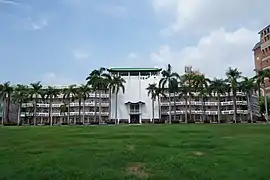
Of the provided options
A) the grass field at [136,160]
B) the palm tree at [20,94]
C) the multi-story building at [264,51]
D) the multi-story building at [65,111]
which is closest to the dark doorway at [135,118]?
the multi-story building at [65,111]

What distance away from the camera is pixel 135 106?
122 metres

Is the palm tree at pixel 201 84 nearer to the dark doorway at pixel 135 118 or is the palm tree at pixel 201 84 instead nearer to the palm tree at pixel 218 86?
the palm tree at pixel 218 86

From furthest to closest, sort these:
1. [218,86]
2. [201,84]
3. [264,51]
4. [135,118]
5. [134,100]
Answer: [264,51], [135,118], [134,100], [201,84], [218,86]

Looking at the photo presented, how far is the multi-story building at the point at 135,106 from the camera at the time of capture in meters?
122

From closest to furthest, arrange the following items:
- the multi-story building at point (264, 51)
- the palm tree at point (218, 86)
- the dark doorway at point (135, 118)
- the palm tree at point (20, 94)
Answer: the palm tree at point (218, 86)
the palm tree at point (20, 94)
the multi-story building at point (264, 51)
the dark doorway at point (135, 118)

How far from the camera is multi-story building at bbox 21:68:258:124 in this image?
122 meters

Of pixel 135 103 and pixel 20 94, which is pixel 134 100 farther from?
pixel 20 94

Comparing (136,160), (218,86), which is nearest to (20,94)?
(218,86)

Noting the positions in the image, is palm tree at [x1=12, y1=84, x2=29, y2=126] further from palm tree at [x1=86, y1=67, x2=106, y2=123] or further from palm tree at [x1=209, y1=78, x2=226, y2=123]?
palm tree at [x1=209, y1=78, x2=226, y2=123]

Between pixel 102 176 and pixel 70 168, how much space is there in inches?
103

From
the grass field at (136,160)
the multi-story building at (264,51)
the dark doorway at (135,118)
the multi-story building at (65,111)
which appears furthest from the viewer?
the multi-story building at (65,111)

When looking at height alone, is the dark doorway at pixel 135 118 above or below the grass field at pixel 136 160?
above

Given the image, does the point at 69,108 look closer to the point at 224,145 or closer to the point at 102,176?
the point at 224,145

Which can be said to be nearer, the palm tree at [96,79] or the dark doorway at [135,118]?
the palm tree at [96,79]
